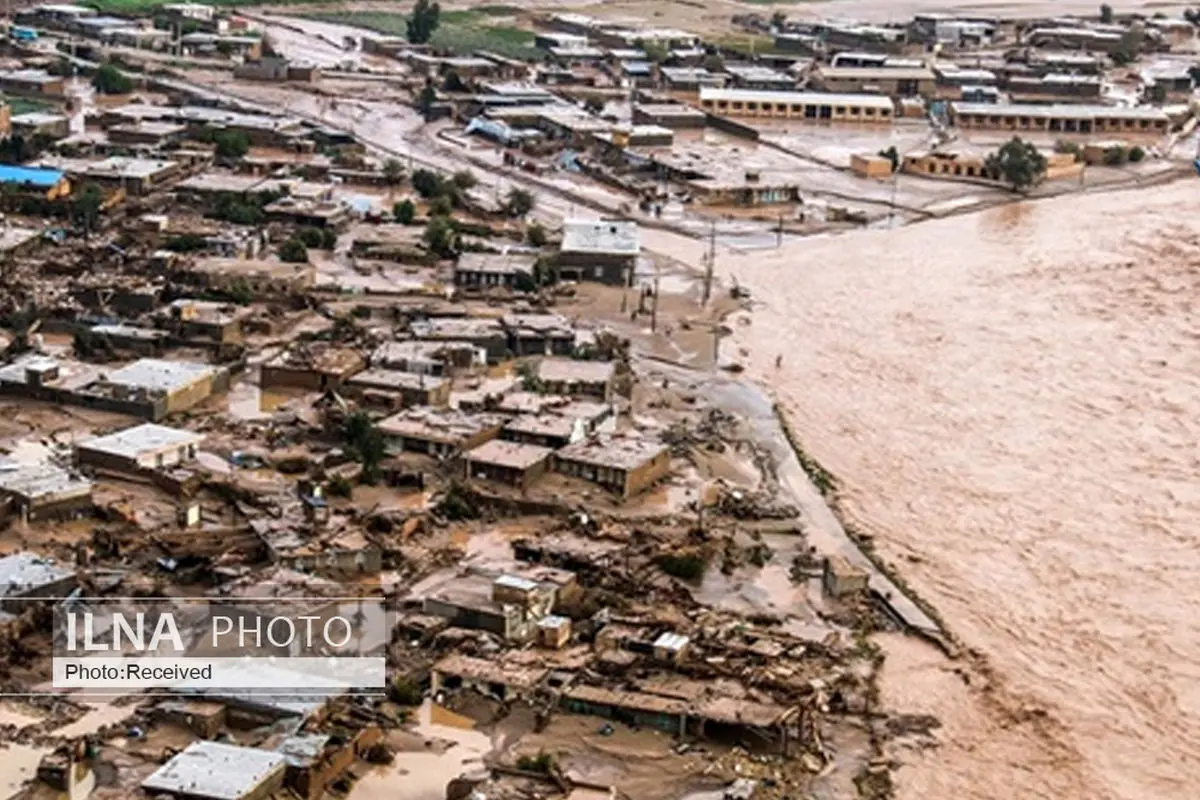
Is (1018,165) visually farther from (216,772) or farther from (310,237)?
(216,772)

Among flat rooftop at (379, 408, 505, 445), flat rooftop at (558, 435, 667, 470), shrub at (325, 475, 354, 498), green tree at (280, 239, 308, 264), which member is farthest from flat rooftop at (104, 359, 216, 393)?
green tree at (280, 239, 308, 264)

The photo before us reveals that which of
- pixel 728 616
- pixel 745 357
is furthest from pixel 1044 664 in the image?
pixel 745 357

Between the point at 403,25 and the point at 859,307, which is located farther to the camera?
the point at 403,25

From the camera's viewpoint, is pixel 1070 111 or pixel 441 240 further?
pixel 1070 111

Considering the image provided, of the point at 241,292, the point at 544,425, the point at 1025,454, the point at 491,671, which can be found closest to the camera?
the point at 491,671

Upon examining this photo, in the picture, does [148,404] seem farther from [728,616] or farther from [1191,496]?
[1191,496]

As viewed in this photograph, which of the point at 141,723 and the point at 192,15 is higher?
the point at 192,15

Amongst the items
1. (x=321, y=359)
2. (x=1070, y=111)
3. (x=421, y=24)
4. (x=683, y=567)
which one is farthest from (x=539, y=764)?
(x=421, y=24)

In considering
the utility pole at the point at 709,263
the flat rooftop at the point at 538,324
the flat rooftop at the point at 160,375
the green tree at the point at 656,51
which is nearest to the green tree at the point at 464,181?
the utility pole at the point at 709,263
